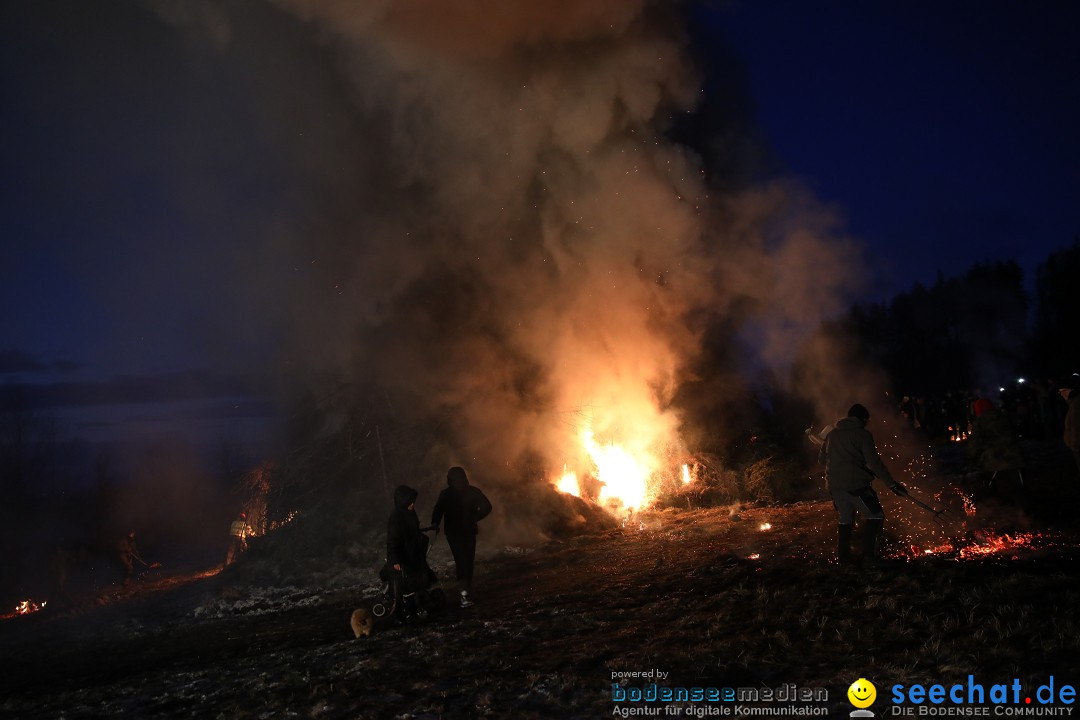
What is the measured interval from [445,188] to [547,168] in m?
3.02

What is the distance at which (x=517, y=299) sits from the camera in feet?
59.6

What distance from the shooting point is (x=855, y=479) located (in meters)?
7.11

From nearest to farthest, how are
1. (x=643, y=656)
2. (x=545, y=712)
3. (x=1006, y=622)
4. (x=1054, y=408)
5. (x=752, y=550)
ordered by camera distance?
(x=545, y=712) → (x=1006, y=622) → (x=643, y=656) → (x=752, y=550) → (x=1054, y=408)

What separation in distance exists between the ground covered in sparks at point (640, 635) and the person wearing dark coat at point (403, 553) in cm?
46

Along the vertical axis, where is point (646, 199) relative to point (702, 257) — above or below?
above

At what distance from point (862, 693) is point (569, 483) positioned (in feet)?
40.3

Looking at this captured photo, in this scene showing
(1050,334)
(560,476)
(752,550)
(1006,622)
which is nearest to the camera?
(1006,622)

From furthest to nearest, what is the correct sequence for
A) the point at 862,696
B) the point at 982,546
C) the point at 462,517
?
the point at 462,517 → the point at 982,546 → the point at 862,696

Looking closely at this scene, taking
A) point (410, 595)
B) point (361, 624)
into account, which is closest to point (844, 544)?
point (410, 595)

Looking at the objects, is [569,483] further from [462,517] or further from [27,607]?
[27,607]

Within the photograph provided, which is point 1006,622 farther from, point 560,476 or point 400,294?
point 400,294

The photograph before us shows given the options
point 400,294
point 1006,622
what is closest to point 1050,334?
point 400,294

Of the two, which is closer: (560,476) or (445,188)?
(560,476)

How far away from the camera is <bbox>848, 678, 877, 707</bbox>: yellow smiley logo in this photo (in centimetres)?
393
